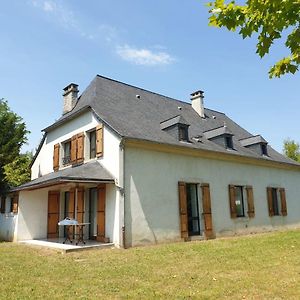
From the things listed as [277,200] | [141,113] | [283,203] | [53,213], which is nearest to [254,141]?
[277,200]

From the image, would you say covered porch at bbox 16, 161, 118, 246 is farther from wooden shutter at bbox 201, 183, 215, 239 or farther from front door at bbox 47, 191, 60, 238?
wooden shutter at bbox 201, 183, 215, 239

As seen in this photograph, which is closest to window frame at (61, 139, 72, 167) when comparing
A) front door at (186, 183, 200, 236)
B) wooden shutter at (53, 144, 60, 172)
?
wooden shutter at (53, 144, 60, 172)

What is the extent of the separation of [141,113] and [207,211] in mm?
5807

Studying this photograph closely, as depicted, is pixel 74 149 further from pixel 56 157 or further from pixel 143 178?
pixel 143 178

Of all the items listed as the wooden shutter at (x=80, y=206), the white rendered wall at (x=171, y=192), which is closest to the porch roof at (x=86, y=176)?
the white rendered wall at (x=171, y=192)

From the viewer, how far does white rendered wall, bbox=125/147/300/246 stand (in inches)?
499

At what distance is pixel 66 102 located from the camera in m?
18.3

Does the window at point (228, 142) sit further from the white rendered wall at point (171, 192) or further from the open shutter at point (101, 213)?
the open shutter at point (101, 213)

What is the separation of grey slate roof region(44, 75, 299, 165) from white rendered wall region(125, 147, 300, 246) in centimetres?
83

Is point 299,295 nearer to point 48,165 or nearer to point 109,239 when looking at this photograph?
point 109,239

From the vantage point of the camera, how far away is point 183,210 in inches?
551

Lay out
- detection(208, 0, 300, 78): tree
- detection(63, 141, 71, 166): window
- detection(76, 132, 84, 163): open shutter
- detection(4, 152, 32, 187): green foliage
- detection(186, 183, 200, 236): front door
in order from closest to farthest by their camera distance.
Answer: detection(208, 0, 300, 78): tree, detection(186, 183, 200, 236): front door, detection(76, 132, 84, 163): open shutter, detection(63, 141, 71, 166): window, detection(4, 152, 32, 187): green foliage

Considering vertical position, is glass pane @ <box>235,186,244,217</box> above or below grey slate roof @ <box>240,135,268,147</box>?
below

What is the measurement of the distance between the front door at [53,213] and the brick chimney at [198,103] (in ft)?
34.4
